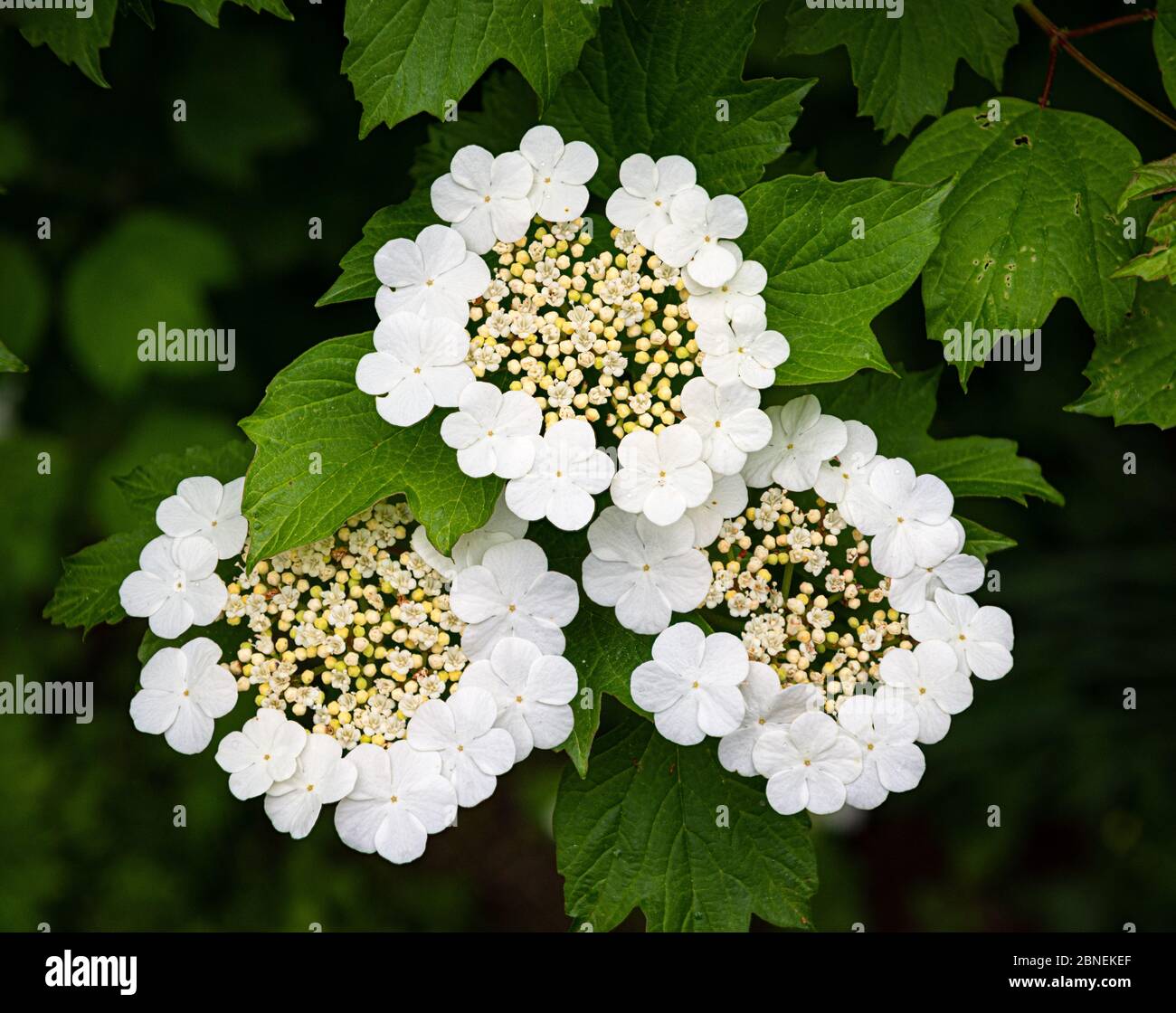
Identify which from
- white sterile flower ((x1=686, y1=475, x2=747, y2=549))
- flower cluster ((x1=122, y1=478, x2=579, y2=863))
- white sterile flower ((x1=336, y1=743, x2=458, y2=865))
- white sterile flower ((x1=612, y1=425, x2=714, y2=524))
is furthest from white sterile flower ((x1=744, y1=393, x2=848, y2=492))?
white sterile flower ((x1=336, y1=743, x2=458, y2=865))

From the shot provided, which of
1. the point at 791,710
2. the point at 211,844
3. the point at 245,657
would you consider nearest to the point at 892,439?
the point at 791,710

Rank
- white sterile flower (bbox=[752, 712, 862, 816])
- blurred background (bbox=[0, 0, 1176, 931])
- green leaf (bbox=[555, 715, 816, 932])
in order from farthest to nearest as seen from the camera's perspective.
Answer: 1. blurred background (bbox=[0, 0, 1176, 931])
2. green leaf (bbox=[555, 715, 816, 932])
3. white sterile flower (bbox=[752, 712, 862, 816])

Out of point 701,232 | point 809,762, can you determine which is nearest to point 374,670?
point 809,762

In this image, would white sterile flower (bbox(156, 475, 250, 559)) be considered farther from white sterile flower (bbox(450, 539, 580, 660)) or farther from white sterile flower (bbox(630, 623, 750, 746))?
white sterile flower (bbox(630, 623, 750, 746))

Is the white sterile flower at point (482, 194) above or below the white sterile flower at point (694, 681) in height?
above

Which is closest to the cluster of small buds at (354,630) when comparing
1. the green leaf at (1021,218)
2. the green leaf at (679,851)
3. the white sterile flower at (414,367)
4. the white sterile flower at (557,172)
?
the white sterile flower at (414,367)

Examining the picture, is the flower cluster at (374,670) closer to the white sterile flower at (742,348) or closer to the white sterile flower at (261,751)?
the white sterile flower at (261,751)
